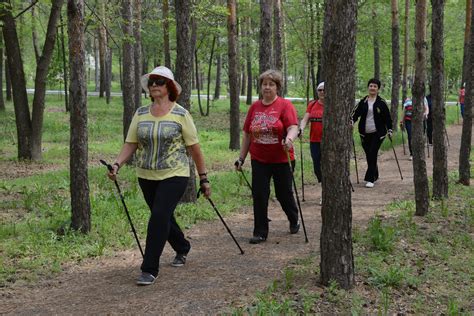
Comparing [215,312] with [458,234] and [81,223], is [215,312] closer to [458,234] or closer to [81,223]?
[81,223]

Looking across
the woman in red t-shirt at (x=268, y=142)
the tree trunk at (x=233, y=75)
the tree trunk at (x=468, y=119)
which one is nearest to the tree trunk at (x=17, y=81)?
the tree trunk at (x=233, y=75)

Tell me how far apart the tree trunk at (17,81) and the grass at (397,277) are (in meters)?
10.1

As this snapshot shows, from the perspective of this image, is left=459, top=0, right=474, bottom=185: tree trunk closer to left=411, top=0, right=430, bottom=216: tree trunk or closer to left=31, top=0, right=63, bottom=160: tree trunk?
left=411, top=0, right=430, bottom=216: tree trunk

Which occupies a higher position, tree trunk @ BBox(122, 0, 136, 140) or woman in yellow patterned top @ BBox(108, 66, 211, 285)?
tree trunk @ BBox(122, 0, 136, 140)

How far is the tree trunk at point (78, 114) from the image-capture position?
22.5ft

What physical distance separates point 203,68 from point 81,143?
139 ft

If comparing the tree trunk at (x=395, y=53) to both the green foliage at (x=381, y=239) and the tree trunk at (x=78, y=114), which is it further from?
the tree trunk at (x=78, y=114)

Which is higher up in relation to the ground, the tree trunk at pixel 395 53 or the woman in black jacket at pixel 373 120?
the tree trunk at pixel 395 53

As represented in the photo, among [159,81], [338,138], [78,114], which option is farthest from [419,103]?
[78,114]

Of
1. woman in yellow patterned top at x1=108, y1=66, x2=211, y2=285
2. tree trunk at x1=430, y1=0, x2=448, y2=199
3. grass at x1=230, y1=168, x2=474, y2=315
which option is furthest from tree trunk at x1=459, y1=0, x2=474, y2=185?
woman in yellow patterned top at x1=108, y1=66, x2=211, y2=285

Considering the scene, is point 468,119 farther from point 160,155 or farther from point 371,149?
point 160,155

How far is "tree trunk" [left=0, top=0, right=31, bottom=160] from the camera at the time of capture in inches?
540

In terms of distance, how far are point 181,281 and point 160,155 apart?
52.6 inches

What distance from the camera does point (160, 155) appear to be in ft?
17.4
